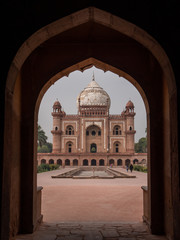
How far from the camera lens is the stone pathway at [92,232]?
4.16 meters

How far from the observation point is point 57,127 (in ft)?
132

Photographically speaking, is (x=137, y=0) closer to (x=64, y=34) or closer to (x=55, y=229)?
(x=64, y=34)

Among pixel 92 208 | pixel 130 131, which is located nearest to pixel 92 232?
pixel 92 208

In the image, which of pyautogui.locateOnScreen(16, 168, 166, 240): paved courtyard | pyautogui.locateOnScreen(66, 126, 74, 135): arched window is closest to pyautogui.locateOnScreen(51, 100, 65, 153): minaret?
pyautogui.locateOnScreen(66, 126, 74, 135): arched window

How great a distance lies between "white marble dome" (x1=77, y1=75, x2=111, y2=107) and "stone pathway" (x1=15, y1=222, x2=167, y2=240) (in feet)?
122

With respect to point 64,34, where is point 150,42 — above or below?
below

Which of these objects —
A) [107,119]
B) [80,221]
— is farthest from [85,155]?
[80,221]

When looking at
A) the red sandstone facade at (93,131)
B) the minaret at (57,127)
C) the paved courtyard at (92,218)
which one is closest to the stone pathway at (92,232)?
the paved courtyard at (92,218)

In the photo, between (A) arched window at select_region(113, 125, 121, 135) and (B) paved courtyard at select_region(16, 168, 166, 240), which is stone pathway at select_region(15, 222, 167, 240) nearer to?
(B) paved courtyard at select_region(16, 168, 166, 240)

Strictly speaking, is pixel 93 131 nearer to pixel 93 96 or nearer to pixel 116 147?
pixel 116 147

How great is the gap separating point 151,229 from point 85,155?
33.0 meters

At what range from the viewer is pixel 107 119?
40.1 meters

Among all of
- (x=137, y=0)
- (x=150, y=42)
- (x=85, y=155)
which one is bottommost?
(x=85, y=155)

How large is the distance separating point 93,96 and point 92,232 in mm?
39781
